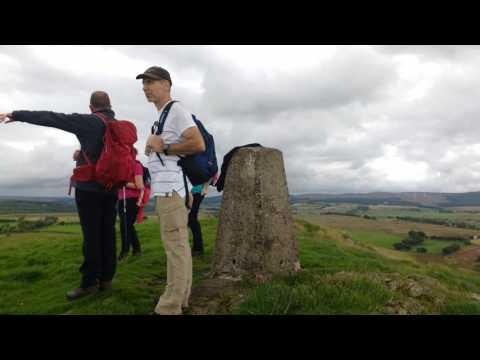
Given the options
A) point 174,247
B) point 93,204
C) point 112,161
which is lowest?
point 174,247

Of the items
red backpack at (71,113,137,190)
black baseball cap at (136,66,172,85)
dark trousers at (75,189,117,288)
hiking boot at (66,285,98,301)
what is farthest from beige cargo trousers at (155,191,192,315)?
hiking boot at (66,285,98,301)

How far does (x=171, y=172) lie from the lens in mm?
5164

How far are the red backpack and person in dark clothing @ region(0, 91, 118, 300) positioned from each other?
0.14 metres

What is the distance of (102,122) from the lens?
245 inches

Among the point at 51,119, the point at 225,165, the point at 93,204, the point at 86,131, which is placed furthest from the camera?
the point at 225,165

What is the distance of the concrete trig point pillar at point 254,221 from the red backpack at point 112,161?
1991 millimetres

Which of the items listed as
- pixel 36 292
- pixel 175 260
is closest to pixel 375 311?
pixel 175 260

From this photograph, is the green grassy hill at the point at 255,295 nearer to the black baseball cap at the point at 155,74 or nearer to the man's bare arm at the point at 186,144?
the man's bare arm at the point at 186,144

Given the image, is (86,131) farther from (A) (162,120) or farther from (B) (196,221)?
(B) (196,221)

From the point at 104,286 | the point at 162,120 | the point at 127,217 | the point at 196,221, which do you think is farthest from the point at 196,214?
the point at 162,120

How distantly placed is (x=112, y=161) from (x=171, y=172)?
1334mm
